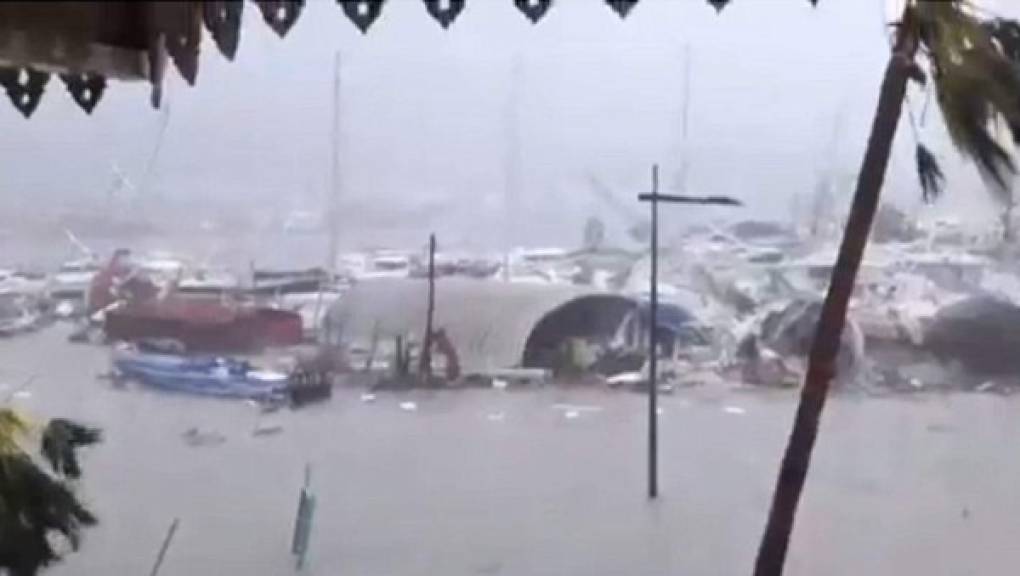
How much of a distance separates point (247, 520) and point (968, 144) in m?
0.96

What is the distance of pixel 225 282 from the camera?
210 cm

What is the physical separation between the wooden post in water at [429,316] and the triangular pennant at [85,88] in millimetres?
778

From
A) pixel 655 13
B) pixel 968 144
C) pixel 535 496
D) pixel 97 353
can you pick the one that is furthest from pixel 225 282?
pixel 968 144

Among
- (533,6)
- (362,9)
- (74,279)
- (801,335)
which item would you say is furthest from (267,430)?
(362,9)

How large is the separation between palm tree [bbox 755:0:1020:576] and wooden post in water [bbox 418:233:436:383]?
48cm

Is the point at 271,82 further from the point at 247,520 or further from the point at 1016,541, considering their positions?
the point at 1016,541

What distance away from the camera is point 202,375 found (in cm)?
213

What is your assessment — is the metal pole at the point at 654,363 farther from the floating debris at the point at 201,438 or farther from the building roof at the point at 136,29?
the building roof at the point at 136,29

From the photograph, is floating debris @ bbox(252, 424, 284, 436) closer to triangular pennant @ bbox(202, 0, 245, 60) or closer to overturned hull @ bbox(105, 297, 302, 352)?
overturned hull @ bbox(105, 297, 302, 352)

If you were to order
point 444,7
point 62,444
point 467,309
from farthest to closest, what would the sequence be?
point 467,309 → point 62,444 → point 444,7

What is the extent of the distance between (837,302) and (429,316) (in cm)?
55

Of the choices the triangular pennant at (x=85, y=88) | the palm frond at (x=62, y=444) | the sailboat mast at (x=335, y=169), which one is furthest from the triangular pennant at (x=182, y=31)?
the sailboat mast at (x=335, y=169)

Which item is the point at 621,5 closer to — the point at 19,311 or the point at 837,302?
the point at 837,302

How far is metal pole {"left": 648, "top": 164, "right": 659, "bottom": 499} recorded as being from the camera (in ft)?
6.81
